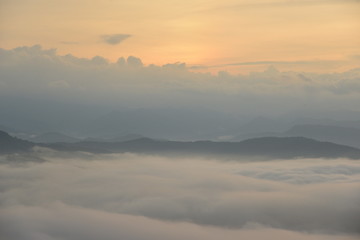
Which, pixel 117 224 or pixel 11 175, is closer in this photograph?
pixel 117 224

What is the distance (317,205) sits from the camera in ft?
455

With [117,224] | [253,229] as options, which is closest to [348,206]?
[253,229]

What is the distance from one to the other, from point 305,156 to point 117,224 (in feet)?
356

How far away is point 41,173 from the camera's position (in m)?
147

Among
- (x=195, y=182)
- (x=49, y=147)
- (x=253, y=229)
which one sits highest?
(x=49, y=147)

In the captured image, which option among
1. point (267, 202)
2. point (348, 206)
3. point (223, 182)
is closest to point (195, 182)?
point (223, 182)

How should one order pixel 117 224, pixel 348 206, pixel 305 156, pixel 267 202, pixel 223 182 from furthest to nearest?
pixel 305 156, pixel 223 182, pixel 267 202, pixel 348 206, pixel 117 224

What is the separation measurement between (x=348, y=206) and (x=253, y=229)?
120 ft

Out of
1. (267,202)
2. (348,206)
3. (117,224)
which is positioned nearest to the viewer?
(117,224)

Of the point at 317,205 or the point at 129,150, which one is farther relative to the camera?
the point at 129,150

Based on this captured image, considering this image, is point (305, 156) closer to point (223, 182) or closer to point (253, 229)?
point (223, 182)

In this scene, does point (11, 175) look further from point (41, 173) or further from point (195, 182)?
point (195, 182)

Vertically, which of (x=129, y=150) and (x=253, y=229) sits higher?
(x=129, y=150)

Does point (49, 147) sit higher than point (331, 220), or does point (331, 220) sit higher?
point (49, 147)
